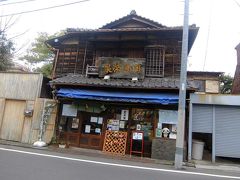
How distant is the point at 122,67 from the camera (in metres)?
16.1

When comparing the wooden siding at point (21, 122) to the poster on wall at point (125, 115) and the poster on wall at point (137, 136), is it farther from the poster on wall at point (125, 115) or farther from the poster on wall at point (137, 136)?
the poster on wall at point (137, 136)

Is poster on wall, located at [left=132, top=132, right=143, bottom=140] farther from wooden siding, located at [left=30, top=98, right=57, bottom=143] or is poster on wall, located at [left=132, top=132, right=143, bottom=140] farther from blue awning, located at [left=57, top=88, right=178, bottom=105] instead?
wooden siding, located at [left=30, top=98, right=57, bottom=143]

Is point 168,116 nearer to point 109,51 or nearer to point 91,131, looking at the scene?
point 91,131

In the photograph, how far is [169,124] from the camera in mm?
14203

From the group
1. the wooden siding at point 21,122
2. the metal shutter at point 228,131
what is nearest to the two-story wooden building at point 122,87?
the wooden siding at point 21,122

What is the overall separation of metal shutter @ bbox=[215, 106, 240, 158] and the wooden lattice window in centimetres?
431

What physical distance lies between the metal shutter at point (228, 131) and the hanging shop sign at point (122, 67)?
482cm

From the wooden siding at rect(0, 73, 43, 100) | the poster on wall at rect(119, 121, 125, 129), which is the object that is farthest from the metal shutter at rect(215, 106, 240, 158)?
the wooden siding at rect(0, 73, 43, 100)

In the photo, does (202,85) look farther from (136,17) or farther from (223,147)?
(223,147)

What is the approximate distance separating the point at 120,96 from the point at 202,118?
437cm

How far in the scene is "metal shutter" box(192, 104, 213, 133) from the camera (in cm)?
1358

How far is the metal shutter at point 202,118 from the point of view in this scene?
13.6 meters

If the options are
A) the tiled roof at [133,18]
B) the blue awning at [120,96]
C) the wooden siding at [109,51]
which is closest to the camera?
the blue awning at [120,96]

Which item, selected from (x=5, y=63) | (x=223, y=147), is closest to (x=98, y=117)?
(x=223, y=147)
